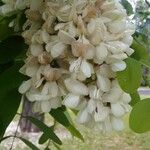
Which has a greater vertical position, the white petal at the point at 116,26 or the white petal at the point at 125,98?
the white petal at the point at 116,26

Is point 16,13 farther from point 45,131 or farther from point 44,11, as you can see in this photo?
point 45,131

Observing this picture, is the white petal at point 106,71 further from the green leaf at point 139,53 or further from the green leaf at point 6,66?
the green leaf at point 6,66

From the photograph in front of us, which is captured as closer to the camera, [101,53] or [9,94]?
[101,53]

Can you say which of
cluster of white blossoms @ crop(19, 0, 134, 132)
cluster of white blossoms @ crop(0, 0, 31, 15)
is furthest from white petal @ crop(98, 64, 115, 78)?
cluster of white blossoms @ crop(0, 0, 31, 15)

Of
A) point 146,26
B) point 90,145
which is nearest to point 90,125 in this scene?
point 146,26

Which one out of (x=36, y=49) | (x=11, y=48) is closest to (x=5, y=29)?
(x=11, y=48)

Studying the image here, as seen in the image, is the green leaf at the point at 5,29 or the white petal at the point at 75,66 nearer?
the white petal at the point at 75,66

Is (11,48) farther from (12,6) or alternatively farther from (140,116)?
(140,116)

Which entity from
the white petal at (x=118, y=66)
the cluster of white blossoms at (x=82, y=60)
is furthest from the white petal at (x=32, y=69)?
the white petal at (x=118, y=66)

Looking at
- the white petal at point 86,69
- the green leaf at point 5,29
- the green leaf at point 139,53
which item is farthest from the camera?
the green leaf at point 5,29
